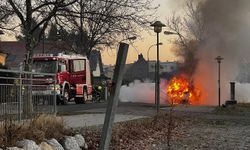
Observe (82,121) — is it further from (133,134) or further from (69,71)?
(69,71)

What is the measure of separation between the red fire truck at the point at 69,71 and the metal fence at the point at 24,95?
1726 centimetres

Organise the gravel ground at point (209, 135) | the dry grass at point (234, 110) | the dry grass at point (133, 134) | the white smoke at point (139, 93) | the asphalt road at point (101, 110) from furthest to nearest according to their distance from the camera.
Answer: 1. the white smoke at point (139, 93)
2. the dry grass at point (234, 110)
3. the asphalt road at point (101, 110)
4. the gravel ground at point (209, 135)
5. the dry grass at point (133, 134)

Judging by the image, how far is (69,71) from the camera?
3406cm

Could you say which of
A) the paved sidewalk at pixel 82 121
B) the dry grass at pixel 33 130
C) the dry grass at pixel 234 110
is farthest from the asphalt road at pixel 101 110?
the dry grass at pixel 33 130

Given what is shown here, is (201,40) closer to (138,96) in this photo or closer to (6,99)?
(138,96)

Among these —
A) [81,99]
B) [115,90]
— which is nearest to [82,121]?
[115,90]

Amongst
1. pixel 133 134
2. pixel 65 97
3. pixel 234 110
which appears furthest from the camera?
pixel 65 97

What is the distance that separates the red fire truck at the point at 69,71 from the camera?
31.9 meters

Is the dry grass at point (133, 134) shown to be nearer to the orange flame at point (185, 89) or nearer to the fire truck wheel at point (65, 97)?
the fire truck wheel at point (65, 97)

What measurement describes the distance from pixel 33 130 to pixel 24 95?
5.66 ft

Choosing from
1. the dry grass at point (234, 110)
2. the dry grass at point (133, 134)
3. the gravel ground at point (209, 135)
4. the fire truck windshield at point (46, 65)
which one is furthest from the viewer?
the fire truck windshield at point (46, 65)

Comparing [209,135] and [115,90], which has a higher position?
[115,90]

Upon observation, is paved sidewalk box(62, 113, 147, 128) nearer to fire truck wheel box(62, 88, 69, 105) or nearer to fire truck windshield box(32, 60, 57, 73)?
fire truck wheel box(62, 88, 69, 105)

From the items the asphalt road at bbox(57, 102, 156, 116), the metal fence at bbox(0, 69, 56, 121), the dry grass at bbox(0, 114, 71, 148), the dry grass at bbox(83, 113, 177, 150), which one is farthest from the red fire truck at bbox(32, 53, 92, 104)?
the dry grass at bbox(0, 114, 71, 148)
